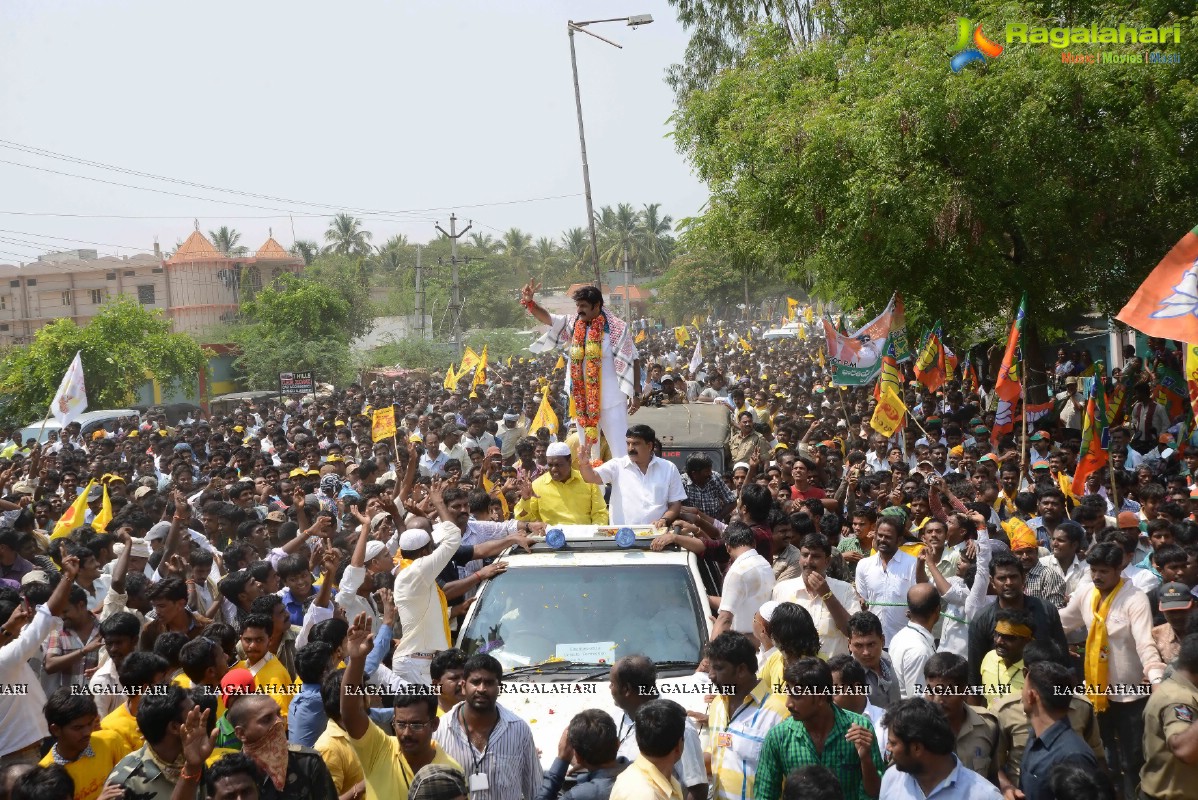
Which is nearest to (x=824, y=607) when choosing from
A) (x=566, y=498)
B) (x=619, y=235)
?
(x=566, y=498)

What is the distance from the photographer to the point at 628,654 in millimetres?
6008

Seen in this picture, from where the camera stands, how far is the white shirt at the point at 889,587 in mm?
7137

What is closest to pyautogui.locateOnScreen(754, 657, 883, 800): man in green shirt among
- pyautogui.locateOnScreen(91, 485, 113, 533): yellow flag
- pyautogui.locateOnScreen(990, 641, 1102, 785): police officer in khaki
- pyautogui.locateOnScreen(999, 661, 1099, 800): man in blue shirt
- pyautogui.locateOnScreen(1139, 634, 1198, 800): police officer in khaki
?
pyautogui.locateOnScreen(999, 661, 1099, 800): man in blue shirt

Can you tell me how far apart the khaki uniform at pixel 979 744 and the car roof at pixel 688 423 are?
6838 millimetres

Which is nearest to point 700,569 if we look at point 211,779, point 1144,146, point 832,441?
point 211,779

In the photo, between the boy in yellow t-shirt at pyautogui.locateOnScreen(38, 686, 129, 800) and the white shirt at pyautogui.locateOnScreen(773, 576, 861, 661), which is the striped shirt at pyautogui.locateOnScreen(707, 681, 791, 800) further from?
the boy in yellow t-shirt at pyautogui.locateOnScreen(38, 686, 129, 800)

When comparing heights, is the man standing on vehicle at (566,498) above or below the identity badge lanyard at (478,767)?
above

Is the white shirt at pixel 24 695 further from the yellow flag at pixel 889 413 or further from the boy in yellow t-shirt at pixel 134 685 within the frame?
the yellow flag at pixel 889 413

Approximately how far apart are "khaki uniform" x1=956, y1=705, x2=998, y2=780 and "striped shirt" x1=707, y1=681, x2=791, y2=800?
2.65 ft

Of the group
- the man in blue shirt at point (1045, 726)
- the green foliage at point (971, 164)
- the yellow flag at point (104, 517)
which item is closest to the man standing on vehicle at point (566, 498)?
the man in blue shirt at point (1045, 726)

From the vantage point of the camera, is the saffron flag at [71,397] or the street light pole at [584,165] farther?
the street light pole at [584,165]

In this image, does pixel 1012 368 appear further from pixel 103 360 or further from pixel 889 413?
pixel 103 360

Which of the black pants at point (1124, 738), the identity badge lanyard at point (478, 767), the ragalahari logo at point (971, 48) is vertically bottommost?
the black pants at point (1124, 738)

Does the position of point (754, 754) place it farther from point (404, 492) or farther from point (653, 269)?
point (653, 269)
